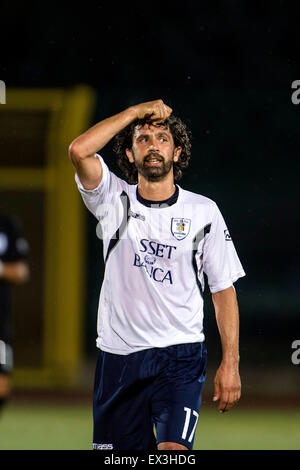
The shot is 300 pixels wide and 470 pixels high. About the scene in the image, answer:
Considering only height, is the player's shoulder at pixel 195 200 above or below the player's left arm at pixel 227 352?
above

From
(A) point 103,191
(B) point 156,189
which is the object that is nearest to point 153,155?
(B) point 156,189

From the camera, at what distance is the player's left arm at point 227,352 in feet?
13.2

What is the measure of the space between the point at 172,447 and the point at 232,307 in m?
0.69

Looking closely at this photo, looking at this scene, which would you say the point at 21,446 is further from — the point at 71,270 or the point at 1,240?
the point at 71,270

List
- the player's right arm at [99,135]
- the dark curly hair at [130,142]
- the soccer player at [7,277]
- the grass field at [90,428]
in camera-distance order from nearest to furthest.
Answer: the player's right arm at [99,135] < the dark curly hair at [130,142] < the soccer player at [7,277] < the grass field at [90,428]

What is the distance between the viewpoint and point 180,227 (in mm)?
4176

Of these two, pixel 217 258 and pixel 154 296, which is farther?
pixel 217 258

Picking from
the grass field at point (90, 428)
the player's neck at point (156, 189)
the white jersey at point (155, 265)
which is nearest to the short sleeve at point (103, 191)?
the white jersey at point (155, 265)

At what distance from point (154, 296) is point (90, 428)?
423 centimetres

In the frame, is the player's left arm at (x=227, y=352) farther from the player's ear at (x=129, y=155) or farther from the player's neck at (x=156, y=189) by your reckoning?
the player's ear at (x=129, y=155)

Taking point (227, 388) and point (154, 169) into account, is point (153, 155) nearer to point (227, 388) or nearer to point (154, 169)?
point (154, 169)

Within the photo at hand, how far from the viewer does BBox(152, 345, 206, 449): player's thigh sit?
3.99 meters

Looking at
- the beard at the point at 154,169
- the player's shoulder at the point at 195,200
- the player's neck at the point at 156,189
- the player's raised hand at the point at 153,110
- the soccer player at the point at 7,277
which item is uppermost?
the player's raised hand at the point at 153,110

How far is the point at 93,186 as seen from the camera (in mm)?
4152
